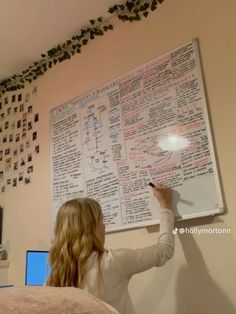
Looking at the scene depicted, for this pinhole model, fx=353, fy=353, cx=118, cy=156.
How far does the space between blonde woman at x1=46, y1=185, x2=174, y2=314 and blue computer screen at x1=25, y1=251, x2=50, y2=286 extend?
663mm

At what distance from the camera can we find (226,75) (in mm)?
1484

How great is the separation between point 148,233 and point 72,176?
2.07 ft

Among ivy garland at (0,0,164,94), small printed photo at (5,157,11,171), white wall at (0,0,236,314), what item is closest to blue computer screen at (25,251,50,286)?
white wall at (0,0,236,314)

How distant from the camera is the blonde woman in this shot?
3.98 feet

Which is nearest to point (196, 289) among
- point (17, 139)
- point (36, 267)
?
point (36, 267)

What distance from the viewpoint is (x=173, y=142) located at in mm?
1607

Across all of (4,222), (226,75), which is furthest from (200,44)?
(4,222)

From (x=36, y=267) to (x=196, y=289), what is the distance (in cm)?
95

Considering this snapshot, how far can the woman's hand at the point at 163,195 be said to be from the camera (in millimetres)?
1525

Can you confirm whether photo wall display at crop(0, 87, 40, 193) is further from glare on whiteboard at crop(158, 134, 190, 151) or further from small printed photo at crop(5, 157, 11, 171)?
glare on whiteboard at crop(158, 134, 190, 151)

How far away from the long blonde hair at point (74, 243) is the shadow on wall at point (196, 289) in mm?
403

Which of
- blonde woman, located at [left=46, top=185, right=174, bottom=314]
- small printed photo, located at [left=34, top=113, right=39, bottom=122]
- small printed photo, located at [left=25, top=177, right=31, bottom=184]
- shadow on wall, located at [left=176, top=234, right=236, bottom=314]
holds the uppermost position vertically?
small printed photo, located at [left=34, top=113, right=39, bottom=122]

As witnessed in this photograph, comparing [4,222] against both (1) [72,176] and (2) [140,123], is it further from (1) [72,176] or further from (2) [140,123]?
(2) [140,123]

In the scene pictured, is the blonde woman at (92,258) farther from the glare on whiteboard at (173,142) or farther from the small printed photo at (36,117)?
the small printed photo at (36,117)
